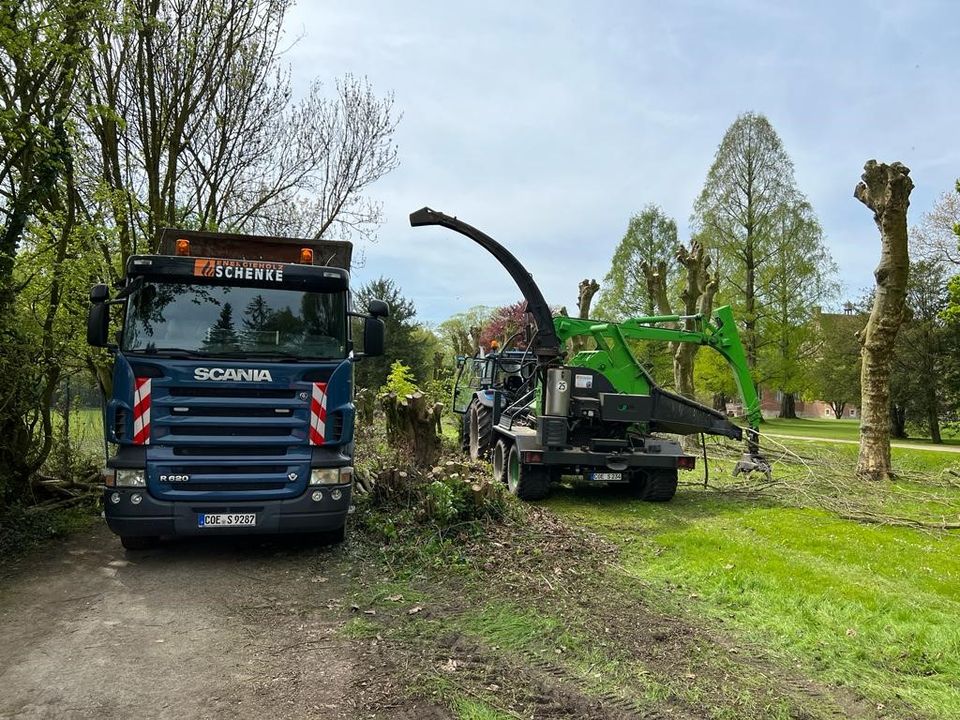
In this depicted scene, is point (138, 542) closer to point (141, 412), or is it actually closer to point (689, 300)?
point (141, 412)

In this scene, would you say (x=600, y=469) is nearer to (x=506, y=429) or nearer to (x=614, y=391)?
(x=614, y=391)

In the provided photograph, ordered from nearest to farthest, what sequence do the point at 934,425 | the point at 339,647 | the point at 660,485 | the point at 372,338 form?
the point at 339,647, the point at 372,338, the point at 660,485, the point at 934,425

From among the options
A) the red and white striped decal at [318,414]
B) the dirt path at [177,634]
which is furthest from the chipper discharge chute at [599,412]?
the dirt path at [177,634]

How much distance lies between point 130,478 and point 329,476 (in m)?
1.67

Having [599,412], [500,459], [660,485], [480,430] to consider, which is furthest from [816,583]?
[480,430]

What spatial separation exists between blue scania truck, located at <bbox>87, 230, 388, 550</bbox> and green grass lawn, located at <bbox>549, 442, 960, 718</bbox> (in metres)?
3.00

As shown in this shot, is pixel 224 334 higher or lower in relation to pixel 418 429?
higher

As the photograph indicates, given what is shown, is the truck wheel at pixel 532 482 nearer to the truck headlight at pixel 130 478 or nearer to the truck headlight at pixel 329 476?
the truck headlight at pixel 329 476

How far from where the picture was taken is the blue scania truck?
564 cm

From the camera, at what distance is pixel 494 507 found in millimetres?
7297

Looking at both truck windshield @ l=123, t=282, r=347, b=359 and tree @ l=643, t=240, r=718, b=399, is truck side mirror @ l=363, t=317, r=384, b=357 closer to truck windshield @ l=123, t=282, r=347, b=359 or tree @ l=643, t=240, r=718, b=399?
truck windshield @ l=123, t=282, r=347, b=359

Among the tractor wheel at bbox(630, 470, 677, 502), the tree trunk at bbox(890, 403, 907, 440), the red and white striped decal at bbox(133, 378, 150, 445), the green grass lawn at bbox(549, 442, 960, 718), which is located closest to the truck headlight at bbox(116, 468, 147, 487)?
the red and white striped decal at bbox(133, 378, 150, 445)

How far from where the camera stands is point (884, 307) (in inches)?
472

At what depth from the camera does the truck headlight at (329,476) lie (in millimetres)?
5910
